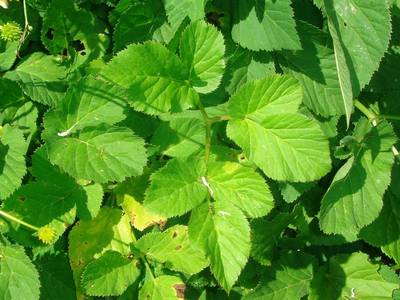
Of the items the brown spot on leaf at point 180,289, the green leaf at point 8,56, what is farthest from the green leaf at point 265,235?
the green leaf at point 8,56

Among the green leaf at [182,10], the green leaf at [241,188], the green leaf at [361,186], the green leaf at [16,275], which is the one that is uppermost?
the green leaf at [182,10]

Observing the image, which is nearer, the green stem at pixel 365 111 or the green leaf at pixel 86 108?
the green leaf at pixel 86 108

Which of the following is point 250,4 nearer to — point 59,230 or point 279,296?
point 59,230

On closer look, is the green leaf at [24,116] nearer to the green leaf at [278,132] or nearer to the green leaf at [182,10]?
the green leaf at [182,10]

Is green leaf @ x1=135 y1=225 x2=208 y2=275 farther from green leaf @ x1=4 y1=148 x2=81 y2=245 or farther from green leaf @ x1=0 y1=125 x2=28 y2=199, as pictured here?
green leaf @ x1=0 y1=125 x2=28 y2=199

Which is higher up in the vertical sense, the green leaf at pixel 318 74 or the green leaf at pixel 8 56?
the green leaf at pixel 8 56

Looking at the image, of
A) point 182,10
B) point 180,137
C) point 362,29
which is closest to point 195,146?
point 180,137

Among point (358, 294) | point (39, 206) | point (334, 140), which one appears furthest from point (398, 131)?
point (39, 206)

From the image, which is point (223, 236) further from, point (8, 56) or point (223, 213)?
point (8, 56)

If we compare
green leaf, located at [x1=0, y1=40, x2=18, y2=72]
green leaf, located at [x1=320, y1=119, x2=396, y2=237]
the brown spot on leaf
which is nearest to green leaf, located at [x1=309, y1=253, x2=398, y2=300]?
green leaf, located at [x1=320, y1=119, x2=396, y2=237]
